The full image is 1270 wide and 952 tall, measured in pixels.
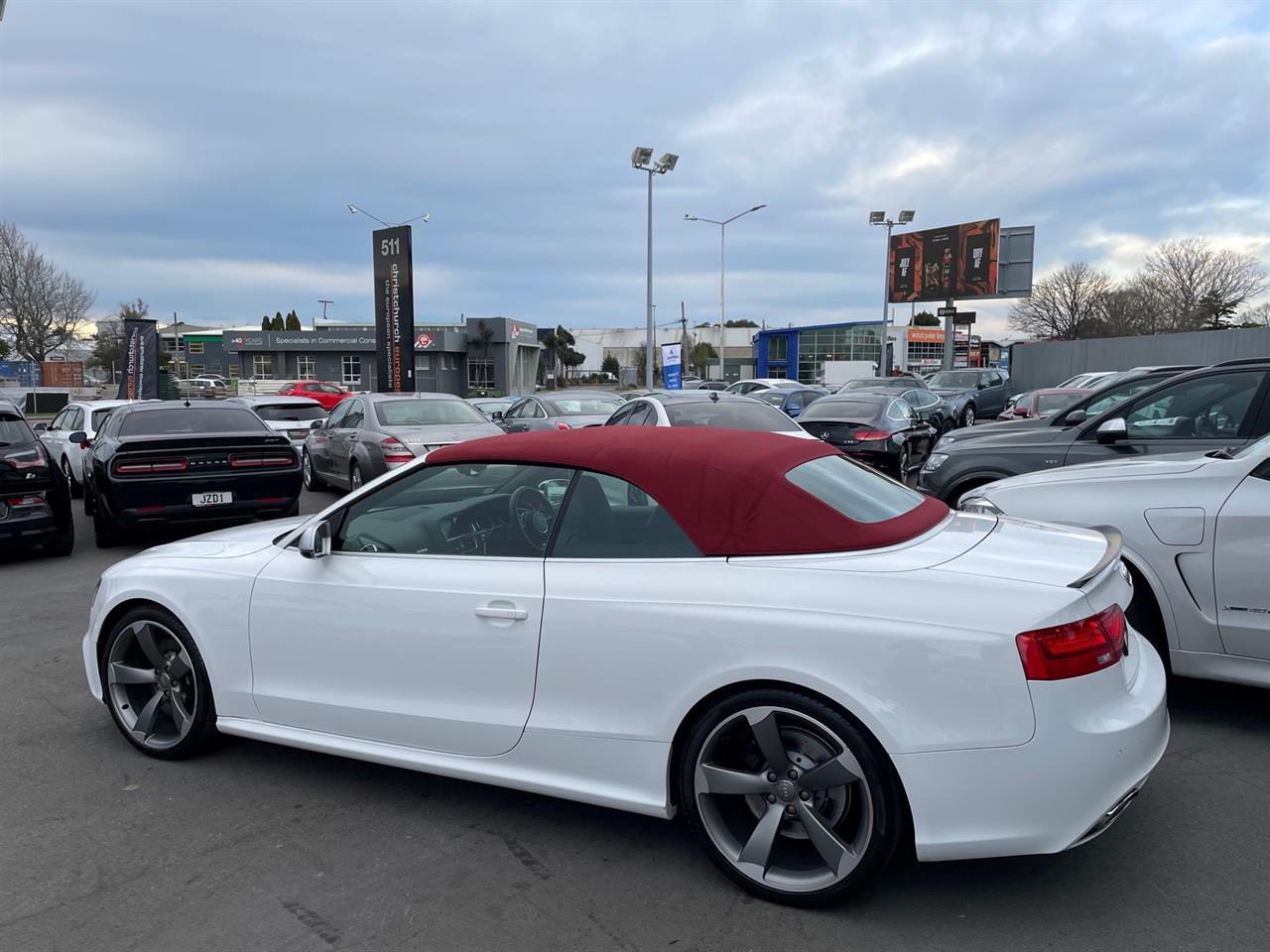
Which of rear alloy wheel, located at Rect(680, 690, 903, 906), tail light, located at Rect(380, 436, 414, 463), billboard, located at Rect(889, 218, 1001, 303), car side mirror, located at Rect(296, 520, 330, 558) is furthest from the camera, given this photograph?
billboard, located at Rect(889, 218, 1001, 303)

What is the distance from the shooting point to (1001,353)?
101 meters

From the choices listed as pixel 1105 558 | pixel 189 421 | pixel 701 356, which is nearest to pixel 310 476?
pixel 189 421

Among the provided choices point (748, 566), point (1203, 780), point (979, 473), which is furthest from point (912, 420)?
point (748, 566)

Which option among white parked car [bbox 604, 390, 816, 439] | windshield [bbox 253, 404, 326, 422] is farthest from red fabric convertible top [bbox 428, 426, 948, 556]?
windshield [bbox 253, 404, 326, 422]

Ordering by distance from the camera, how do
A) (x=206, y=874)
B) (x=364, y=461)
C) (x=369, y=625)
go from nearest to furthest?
(x=206, y=874) < (x=369, y=625) < (x=364, y=461)

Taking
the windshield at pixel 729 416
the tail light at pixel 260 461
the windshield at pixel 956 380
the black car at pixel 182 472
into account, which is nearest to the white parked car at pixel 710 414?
the windshield at pixel 729 416

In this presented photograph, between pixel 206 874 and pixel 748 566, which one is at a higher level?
pixel 748 566

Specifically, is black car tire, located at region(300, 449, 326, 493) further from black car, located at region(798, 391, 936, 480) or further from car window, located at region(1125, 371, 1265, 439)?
car window, located at region(1125, 371, 1265, 439)

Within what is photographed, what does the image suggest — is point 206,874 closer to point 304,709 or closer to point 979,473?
point 304,709

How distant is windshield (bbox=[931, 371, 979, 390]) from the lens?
30.2 m

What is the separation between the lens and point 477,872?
3.26 m

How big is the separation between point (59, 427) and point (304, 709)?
1479 centimetres

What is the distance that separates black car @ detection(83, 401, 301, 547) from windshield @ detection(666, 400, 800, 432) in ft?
14.0

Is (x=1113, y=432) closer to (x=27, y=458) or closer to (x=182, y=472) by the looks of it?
(x=182, y=472)
